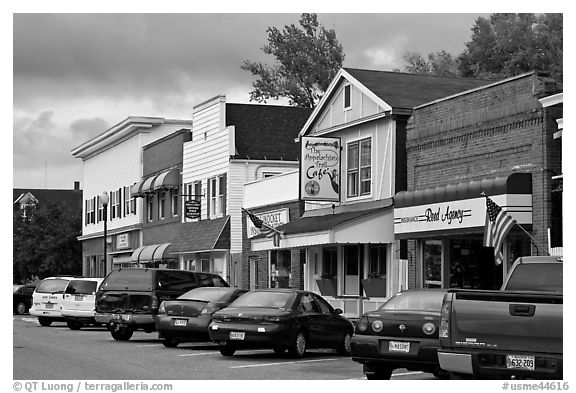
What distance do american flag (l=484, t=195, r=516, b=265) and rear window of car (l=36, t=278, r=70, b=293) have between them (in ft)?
48.7

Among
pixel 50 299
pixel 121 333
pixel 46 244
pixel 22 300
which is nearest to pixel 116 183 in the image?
pixel 46 244

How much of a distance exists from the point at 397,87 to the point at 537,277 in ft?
59.4

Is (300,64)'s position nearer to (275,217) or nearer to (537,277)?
(275,217)

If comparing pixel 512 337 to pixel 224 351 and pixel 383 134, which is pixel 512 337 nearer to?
pixel 224 351

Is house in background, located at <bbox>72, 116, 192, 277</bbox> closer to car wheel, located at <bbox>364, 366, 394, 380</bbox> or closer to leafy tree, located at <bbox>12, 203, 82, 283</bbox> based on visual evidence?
leafy tree, located at <bbox>12, 203, 82, 283</bbox>

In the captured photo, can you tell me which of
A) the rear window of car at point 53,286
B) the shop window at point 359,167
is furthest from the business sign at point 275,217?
the rear window of car at point 53,286

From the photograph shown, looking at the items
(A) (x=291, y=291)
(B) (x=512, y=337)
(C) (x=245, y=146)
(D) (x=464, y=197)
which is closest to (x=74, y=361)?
(A) (x=291, y=291)

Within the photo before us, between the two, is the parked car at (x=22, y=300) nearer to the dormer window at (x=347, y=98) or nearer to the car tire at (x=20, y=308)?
the car tire at (x=20, y=308)

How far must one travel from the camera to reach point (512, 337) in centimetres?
1367

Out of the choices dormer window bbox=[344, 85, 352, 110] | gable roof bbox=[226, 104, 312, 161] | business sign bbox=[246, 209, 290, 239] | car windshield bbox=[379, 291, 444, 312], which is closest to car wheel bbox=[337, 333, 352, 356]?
car windshield bbox=[379, 291, 444, 312]

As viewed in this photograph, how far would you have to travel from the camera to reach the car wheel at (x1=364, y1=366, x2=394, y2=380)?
17.4 m

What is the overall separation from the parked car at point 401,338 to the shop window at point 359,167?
15.3 m

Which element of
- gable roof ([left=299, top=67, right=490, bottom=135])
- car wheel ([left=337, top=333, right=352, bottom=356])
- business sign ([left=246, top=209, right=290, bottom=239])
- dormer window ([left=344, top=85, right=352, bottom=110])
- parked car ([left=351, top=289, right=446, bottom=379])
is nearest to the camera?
parked car ([left=351, top=289, right=446, bottom=379])

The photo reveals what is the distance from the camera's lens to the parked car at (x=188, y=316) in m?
24.0
